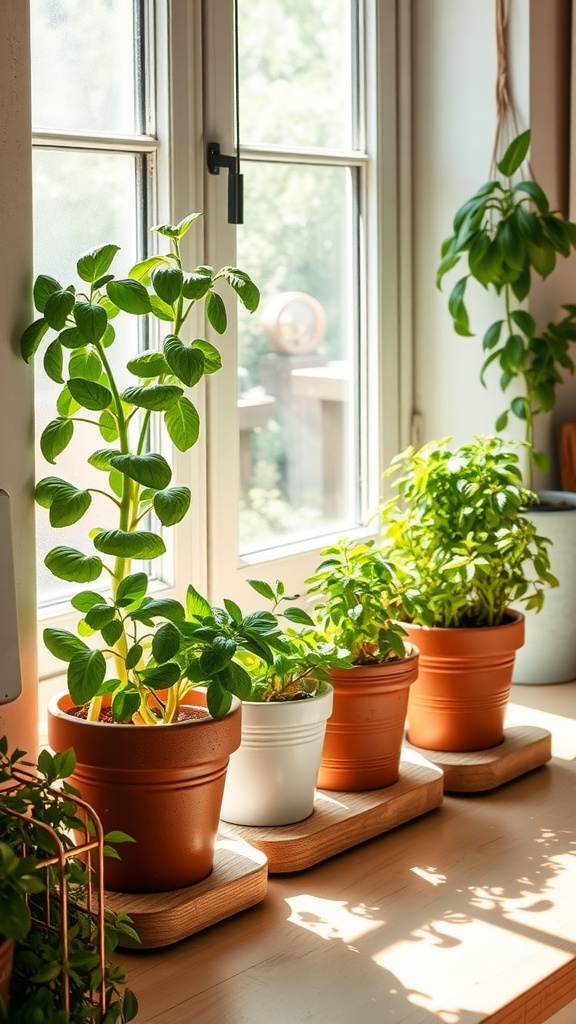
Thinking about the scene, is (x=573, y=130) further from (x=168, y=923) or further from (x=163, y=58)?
(x=168, y=923)

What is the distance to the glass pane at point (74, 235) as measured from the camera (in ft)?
6.29

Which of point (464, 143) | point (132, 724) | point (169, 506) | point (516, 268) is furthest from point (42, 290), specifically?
point (464, 143)

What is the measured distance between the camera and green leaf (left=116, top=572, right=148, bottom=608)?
153 centimetres

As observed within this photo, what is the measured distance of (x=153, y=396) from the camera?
1526 mm

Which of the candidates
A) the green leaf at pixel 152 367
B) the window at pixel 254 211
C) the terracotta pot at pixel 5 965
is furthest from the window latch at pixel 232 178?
the terracotta pot at pixel 5 965

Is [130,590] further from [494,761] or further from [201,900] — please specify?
[494,761]

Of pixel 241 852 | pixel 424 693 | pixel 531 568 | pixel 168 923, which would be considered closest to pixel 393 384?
pixel 531 568

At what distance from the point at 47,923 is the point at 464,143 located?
1874 millimetres

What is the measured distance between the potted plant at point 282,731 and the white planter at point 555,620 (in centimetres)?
83

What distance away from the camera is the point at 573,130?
262cm

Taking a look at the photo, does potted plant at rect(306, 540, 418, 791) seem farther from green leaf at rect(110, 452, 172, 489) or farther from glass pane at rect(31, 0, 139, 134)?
glass pane at rect(31, 0, 139, 134)

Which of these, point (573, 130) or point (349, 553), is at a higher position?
point (573, 130)

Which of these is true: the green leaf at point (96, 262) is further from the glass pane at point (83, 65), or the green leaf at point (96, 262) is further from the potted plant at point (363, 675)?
the potted plant at point (363, 675)

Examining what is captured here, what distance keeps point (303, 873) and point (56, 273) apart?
0.96 m
